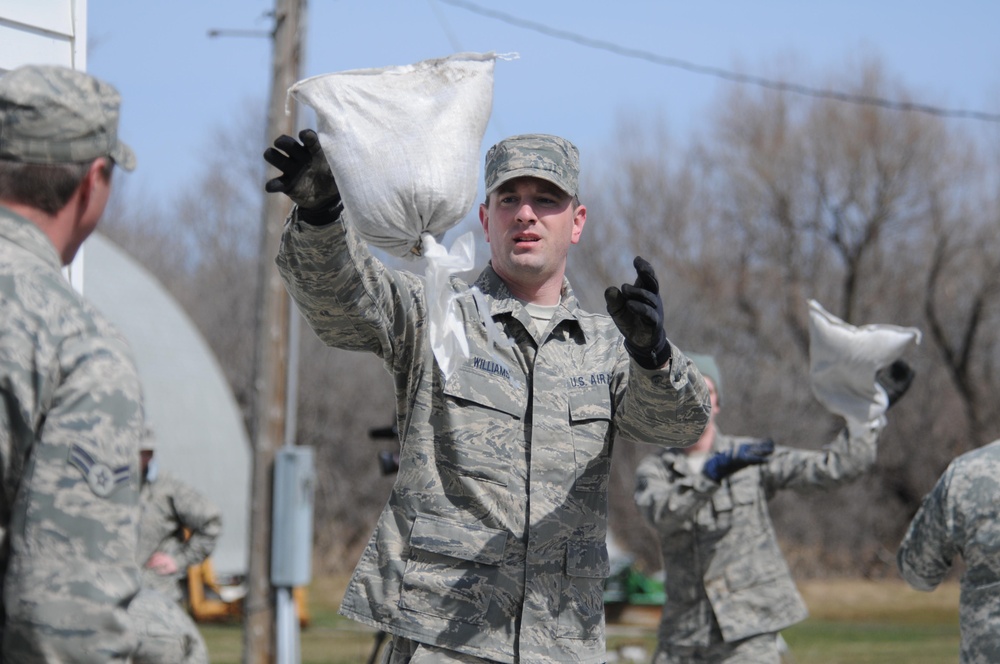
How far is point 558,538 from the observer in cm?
356

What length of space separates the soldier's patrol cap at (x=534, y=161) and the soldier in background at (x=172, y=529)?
5.51m

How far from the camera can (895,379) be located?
24.5 feet

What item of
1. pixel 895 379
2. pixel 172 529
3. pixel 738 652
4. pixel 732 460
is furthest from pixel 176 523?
pixel 895 379

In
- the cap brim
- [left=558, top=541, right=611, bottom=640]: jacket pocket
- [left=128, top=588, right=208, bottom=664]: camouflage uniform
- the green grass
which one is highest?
the cap brim

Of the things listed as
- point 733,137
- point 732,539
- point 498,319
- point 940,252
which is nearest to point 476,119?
point 498,319

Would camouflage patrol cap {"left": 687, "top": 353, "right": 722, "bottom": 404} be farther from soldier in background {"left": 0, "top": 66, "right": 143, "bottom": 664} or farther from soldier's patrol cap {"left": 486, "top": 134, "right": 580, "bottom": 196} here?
soldier in background {"left": 0, "top": 66, "right": 143, "bottom": 664}

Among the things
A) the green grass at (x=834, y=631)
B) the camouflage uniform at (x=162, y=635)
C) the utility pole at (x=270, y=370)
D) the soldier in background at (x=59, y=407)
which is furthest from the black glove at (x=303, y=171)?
A: the green grass at (x=834, y=631)

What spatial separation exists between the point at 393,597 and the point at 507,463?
47 cm

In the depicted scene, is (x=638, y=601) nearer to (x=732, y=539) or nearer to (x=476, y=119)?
(x=732, y=539)

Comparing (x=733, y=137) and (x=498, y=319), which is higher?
(x=733, y=137)

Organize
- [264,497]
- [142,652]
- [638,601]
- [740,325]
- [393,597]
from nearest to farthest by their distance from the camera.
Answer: [393,597] → [142,652] → [264,497] → [638,601] → [740,325]

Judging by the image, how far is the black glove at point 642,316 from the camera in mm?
3348

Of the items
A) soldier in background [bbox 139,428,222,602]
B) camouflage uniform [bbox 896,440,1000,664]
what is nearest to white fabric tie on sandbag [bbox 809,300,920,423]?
camouflage uniform [bbox 896,440,1000,664]

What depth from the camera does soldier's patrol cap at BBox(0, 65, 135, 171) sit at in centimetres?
242
